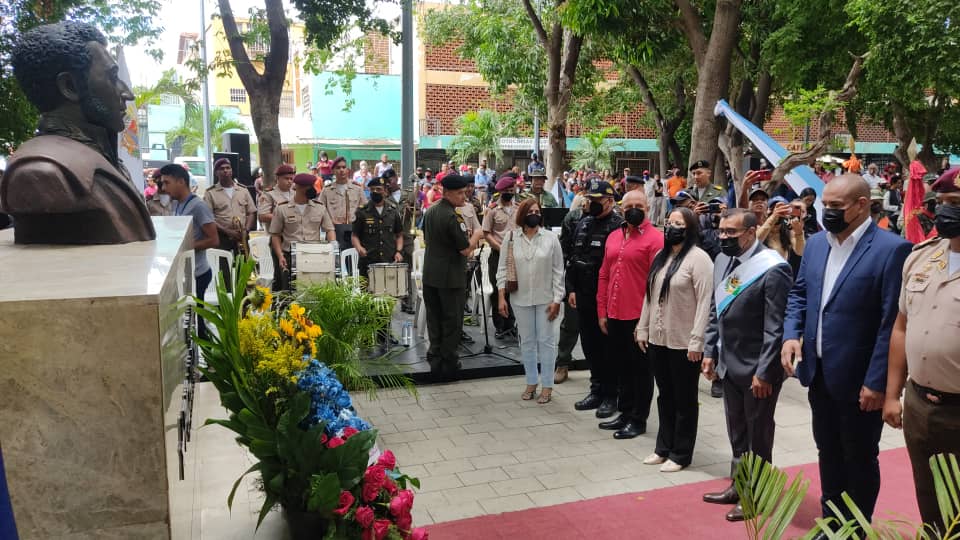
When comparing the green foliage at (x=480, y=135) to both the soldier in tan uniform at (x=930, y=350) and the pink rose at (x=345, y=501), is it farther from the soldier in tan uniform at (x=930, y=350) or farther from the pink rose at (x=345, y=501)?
the pink rose at (x=345, y=501)

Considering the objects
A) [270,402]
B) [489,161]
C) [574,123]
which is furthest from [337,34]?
[574,123]

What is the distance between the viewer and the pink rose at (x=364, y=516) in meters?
3.21

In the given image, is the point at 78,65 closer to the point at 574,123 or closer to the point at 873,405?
the point at 873,405

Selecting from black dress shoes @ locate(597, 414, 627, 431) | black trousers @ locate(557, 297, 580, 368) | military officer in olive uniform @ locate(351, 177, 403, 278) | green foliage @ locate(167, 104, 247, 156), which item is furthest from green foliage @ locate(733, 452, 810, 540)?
green foliage @ locate(167, 104, 247, 156)

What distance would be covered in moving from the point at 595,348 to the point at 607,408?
58cm

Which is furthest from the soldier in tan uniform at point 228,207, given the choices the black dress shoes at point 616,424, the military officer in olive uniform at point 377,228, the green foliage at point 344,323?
the black dress shoes at point 616,424

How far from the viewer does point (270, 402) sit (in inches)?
140

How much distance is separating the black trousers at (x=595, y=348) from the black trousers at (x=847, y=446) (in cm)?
269

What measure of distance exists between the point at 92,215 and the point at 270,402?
1.30 m

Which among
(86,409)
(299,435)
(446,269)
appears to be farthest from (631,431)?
(86,409)

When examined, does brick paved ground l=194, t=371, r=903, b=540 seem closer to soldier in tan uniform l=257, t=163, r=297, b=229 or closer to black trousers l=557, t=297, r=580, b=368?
black trousers l=557, t=297, r=580, b=368

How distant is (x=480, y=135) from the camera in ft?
101

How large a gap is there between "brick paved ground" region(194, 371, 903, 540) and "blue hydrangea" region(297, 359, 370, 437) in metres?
0.78

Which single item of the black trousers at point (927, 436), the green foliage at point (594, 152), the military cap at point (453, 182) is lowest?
the black trousers at point (927, 436)
